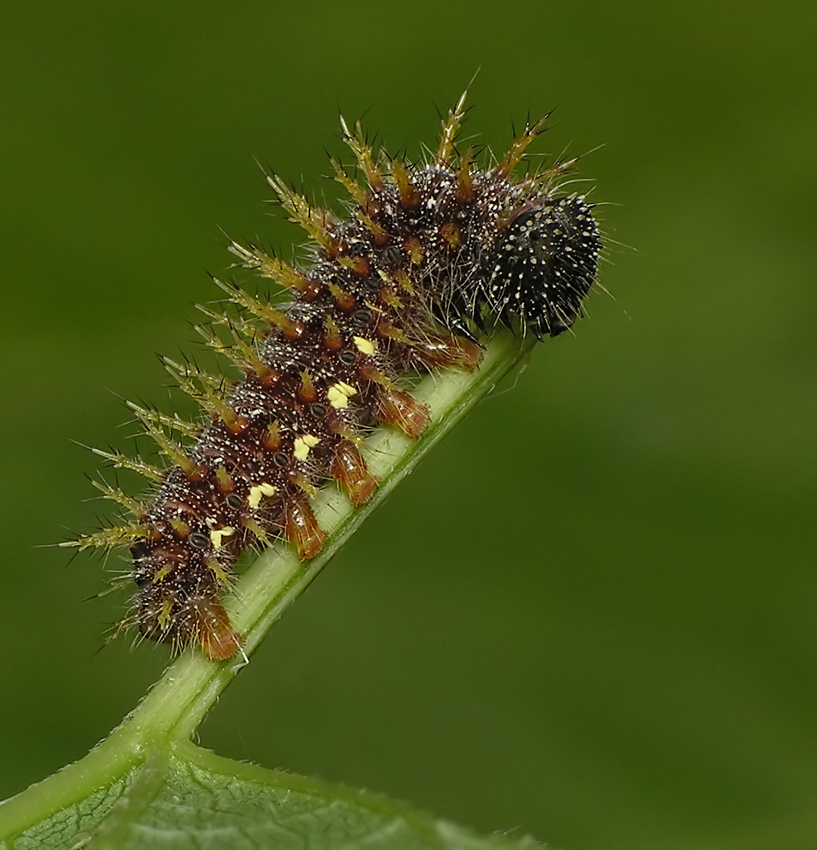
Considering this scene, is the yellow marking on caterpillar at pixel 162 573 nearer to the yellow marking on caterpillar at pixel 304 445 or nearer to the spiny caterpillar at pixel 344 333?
the spiny caterpillar at pixel 344 333

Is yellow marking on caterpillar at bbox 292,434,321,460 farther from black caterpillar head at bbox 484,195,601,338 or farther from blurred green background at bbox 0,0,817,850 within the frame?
blurred green background at bbox 0,0,817,850

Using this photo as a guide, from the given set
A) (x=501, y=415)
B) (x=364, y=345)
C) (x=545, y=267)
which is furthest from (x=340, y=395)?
(x=501, y=415)

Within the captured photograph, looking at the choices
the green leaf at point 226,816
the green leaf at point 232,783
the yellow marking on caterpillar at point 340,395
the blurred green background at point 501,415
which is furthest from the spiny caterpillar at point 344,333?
the blurred green background at point 501,415

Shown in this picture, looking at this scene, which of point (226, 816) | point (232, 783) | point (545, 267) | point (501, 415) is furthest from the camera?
point (501, 415)

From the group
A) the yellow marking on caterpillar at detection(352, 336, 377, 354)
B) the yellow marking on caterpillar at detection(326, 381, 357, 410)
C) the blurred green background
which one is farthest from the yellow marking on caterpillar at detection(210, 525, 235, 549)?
the blurred green background

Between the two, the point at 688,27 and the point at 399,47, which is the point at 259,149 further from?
the point at 688,27

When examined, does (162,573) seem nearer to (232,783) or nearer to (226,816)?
(232,783)
